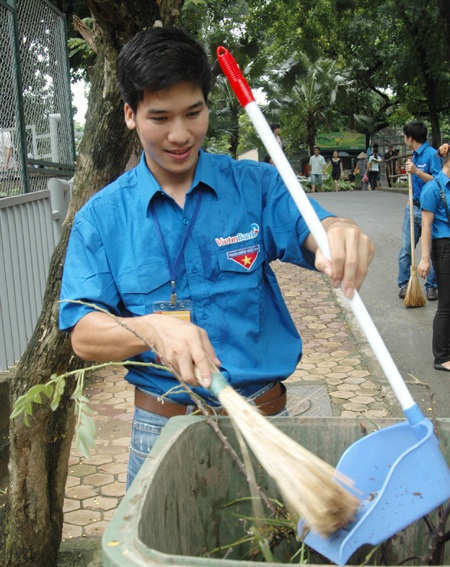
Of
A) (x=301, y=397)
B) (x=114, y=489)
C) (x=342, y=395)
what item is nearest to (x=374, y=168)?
(x=342, y=395)

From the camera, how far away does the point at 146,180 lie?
7.06 feet

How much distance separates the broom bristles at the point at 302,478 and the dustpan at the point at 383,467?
45 mm

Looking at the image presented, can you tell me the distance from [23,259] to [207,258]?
350cm

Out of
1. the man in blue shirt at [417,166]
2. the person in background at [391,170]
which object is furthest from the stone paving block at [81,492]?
the person in background at [391,170]

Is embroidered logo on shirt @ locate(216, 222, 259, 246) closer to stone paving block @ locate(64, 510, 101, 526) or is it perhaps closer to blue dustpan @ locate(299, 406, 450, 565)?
blue dustpan @ locate(299, 406, 450, 565)

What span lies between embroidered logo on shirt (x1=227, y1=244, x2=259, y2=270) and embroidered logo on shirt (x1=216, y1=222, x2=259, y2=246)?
29 millimetres

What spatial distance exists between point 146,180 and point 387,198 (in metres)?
19.1

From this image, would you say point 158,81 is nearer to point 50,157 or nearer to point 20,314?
point 20,314

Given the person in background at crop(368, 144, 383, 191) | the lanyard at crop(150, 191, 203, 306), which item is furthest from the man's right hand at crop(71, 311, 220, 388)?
the person in background at crop(368, 144, 383, 191)

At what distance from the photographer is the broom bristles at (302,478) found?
1.31 m

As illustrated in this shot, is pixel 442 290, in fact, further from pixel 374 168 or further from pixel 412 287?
pixel 374 168

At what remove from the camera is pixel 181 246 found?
2.10 metres

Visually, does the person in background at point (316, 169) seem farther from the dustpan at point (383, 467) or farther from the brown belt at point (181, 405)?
the dustpan at point (383, 467)

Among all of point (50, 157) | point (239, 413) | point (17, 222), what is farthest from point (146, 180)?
point (50, 157)
